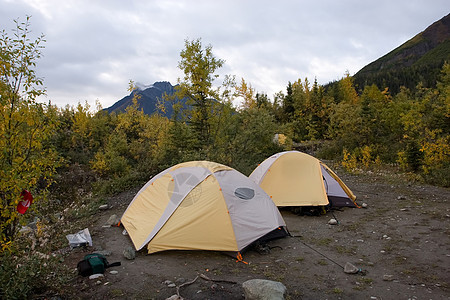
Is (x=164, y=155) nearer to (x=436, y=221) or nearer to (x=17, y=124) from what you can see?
(x=17, y=124)

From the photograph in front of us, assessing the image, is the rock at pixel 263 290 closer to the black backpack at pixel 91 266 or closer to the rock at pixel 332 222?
the black backpack at pixel 91 266

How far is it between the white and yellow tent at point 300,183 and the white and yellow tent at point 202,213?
1.91 meters

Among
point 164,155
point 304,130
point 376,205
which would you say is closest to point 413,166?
point 376,205

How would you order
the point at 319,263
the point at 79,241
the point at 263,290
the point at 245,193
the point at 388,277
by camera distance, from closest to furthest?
1. the point at 263,290
2. the point at 388,277
3. the point at 319,263
4. the point at 79,241
5. the point at 245,193

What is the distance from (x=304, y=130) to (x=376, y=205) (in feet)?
85.4

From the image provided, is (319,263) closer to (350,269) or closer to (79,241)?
(350,269)

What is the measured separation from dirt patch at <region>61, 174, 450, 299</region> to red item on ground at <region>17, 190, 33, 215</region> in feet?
4.27

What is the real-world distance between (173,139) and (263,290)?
1075cm

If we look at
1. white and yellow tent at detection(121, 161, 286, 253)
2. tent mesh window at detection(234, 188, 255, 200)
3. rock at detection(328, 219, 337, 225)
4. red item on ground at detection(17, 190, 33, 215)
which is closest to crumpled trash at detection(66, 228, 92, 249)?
white and yellow tent at detection(121, 161, 286, 253)

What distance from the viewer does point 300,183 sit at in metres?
8.30

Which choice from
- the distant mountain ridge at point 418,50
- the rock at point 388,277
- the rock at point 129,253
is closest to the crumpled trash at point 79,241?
the rock at point 129,253

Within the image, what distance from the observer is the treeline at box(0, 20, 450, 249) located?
4.03 m

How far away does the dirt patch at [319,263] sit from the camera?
4.08 metres

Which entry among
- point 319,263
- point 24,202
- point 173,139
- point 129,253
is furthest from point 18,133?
point 173,139
